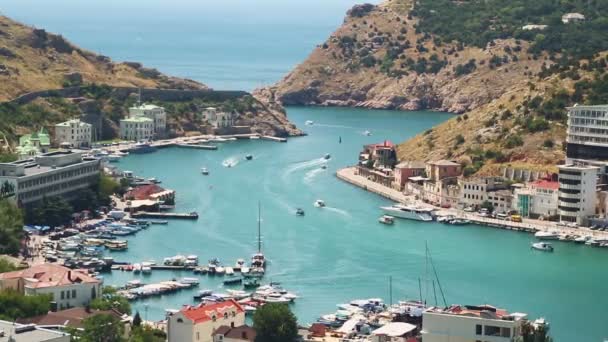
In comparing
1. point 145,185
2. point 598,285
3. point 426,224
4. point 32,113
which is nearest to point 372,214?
point 426,224

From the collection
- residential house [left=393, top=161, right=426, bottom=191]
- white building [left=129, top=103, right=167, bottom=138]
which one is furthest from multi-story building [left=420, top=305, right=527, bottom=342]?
white building [left=129, top=103, right=167, bottom=138]

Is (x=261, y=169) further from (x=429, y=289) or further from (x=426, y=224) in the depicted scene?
(x=429, y=289)

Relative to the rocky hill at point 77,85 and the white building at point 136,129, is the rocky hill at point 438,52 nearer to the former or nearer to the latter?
the rocky hill at point 77,85

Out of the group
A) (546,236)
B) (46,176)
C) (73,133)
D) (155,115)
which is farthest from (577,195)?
(155,115)

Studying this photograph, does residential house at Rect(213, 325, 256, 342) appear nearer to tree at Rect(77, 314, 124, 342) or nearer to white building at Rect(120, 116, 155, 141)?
tree at Rect(77, 314, 124, 342)

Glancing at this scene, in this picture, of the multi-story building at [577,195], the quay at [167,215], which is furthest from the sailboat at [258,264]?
the multi-story building at [577,195]

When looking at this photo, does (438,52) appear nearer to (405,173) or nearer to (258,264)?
(405,173)

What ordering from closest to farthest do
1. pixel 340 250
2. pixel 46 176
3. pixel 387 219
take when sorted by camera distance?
pixel 340 250 < pixel 46 176 < pixel 387 219
